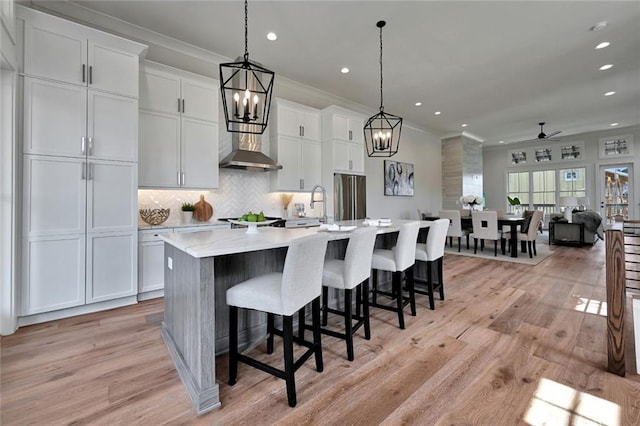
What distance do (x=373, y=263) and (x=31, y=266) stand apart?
10.2 ft

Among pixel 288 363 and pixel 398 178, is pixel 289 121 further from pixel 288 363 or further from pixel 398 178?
pixel 288 363

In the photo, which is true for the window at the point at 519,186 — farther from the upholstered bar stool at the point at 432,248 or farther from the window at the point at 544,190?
the upholstered bar stool at the point at 432,248

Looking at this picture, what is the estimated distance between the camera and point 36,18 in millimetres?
2676

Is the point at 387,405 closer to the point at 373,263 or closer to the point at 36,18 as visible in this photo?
the point at 373,263

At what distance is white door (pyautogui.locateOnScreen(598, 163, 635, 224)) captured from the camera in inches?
336

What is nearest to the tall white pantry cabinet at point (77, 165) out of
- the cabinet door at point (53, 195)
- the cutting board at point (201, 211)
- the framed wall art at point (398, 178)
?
the cabinet door at point (53, 195)

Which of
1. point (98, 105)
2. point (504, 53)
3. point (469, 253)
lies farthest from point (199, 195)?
point (469, 253)

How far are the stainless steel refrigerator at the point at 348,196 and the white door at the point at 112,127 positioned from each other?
312 centimetres

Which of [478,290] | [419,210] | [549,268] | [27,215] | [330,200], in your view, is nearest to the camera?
[27,215]

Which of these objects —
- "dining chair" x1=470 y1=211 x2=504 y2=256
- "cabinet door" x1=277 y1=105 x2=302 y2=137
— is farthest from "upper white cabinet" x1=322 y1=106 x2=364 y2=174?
"dining chair" x1=470 y1=211 x2=504 y2=256

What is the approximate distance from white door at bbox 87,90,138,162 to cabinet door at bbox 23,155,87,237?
0.25 metres

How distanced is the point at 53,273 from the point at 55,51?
6.89 feet

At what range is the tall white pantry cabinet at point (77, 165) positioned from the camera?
8.76 feet

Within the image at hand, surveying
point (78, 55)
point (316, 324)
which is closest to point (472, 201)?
point (316, 324)
